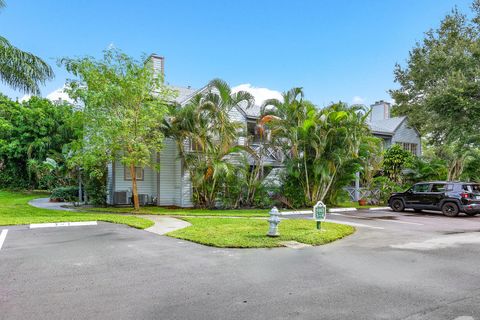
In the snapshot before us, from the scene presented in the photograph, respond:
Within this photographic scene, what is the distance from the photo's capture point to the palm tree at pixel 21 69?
48.2 feet

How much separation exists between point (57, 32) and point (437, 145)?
91.7ft

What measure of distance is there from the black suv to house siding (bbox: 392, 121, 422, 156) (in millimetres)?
12830

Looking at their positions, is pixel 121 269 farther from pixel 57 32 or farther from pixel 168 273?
pixel 57 32

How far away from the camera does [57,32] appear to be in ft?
59.0

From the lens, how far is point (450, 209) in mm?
15992

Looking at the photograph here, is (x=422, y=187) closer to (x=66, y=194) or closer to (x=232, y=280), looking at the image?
(x=232, y=280)

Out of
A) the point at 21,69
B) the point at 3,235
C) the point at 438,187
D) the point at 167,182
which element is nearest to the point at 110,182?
the point at 167,182

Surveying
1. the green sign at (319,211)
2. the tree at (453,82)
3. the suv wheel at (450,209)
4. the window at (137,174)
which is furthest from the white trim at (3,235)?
the tree at (453,82)

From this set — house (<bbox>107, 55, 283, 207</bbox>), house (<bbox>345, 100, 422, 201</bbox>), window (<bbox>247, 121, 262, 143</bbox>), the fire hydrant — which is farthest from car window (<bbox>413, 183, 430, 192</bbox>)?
the fire hydrant

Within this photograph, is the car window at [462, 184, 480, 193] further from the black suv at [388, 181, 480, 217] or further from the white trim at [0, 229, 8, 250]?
the white trim at [0, 229, 8, 250]

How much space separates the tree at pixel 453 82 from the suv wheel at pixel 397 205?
6.94 metres

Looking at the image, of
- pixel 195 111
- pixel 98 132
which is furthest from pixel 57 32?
pixel 195 111

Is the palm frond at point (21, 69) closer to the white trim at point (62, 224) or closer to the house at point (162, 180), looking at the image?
the house at point (162, 180)

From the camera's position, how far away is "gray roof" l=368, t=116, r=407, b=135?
28.8 m
